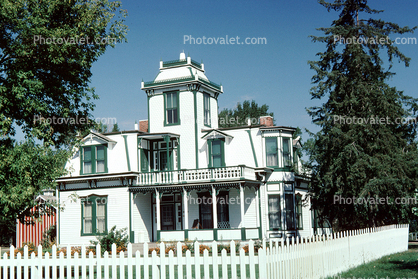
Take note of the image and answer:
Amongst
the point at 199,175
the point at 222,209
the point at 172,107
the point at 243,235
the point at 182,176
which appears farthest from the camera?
the point at 172,107

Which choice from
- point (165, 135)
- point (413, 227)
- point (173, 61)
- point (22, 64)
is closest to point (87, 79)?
point (22, 64)

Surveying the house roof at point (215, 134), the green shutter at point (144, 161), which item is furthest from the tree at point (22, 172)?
the green shutter at point (144, 161)

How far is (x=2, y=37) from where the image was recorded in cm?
1477

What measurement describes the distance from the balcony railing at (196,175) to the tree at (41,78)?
46.1 feet

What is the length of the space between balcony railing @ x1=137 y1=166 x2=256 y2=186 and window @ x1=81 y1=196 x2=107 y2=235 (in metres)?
3.28

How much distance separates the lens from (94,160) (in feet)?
110

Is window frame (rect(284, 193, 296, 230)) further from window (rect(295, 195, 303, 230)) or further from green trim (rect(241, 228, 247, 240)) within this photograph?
green trim (rect(241, 228, 247, 240))

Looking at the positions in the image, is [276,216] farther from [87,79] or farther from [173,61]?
[87,79]

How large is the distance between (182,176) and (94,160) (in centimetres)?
705

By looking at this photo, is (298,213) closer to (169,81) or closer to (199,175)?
(199,175)

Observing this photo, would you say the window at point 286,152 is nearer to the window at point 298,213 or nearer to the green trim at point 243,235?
the window at point 298,213

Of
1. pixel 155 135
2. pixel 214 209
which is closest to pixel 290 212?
pixel 214 209

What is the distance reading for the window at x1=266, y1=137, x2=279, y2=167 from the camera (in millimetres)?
31797

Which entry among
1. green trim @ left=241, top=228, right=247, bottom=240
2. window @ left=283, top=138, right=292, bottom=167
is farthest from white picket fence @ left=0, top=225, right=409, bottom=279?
window @ left=283, top=138, right=292, bottom=167
